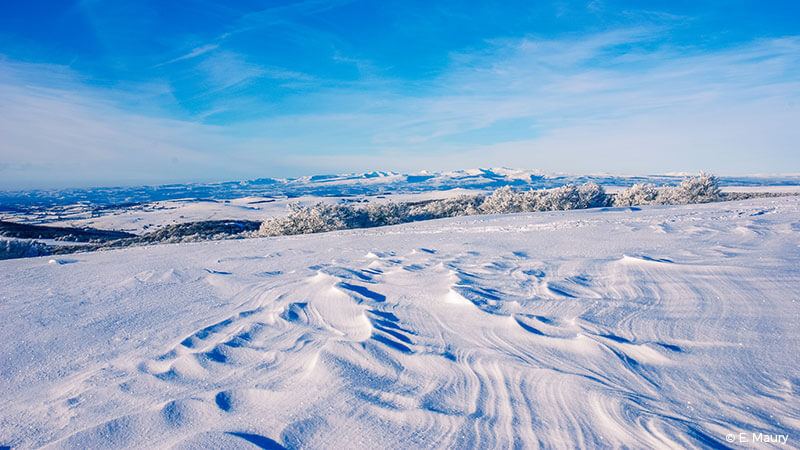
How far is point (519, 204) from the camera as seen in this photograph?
1630 cm

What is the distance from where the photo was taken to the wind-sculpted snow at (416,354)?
1.56m

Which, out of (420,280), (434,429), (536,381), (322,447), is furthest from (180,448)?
(420,280)

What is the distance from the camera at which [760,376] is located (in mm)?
1838

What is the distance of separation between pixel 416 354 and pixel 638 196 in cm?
1723

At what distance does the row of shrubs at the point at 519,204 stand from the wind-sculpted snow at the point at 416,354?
9110mm

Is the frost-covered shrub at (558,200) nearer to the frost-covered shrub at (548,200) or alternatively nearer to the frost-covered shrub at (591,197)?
the frost-covered shrub at (548,200)

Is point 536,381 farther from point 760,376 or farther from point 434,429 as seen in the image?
point 760,376

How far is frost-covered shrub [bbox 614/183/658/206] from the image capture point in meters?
15.9

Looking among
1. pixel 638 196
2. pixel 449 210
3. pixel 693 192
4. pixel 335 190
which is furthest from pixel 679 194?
pixel 335 190

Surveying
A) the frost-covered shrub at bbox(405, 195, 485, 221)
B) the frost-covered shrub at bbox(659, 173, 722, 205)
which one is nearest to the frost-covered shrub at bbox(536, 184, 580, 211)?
the frost-covered shrub at bbox(405, 195, 485, 221)

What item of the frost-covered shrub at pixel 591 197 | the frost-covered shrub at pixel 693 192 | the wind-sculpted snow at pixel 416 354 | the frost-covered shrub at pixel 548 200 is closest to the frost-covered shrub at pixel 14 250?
the wind-sculpted snow at pixel 416 354

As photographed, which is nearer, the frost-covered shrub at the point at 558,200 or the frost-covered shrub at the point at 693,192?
the frost-covered shrub at the point at 693,192

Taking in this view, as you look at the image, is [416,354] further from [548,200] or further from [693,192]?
[693,192]

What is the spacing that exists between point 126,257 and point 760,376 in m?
6.94
